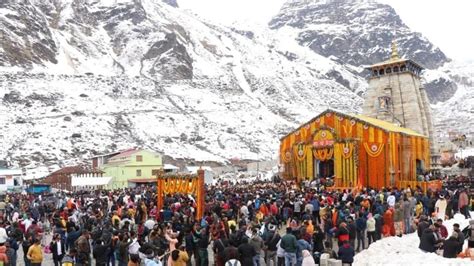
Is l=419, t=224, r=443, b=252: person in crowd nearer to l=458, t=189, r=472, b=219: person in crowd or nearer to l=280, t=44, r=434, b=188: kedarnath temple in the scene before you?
l=458, t=189, r=472, b=219: person in crowd

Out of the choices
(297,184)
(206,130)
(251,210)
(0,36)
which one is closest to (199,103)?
(206,130)

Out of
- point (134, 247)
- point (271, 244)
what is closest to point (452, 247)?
point (271, 244)

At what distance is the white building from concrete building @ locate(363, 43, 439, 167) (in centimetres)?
3465

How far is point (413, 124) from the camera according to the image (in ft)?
155

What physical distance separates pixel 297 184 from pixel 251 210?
17623 millimetres

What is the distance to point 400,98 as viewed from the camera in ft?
160

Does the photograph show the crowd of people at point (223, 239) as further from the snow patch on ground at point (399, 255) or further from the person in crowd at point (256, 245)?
the snow patch on ground at point (399, 255)

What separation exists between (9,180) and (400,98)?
3776 centimetres

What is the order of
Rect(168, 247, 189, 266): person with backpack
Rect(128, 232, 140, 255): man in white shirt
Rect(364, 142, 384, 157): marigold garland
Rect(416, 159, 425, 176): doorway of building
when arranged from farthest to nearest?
Rect(416, 159, 425, 176): doorway of building
Rect(364, 142, 384, 157): marigold garland
Rect(128, 232, 140, 255): man in white shirt
Rect(168, 247, 189, 266): person with backpack

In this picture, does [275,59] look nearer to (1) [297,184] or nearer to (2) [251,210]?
(1) [297,184]

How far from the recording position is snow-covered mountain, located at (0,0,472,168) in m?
74.3

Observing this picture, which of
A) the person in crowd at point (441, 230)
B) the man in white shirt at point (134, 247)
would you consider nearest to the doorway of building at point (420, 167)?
the person in crowd at point (441, 230)

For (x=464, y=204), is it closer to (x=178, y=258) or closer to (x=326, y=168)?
(x=178, y=258)

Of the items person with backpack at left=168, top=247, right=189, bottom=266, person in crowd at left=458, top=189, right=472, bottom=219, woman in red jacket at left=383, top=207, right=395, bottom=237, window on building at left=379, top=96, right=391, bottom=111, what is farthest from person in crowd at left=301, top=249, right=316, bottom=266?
window on building at left=379, top=96, right=391, bottom=111
